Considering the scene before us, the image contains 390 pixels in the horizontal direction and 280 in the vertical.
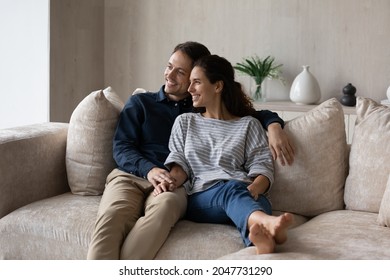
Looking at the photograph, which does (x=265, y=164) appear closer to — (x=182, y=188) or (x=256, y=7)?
(x=182, y=188)

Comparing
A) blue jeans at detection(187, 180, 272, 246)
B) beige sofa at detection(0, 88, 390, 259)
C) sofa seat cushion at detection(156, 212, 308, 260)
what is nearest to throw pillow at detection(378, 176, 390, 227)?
beige sofa at detection(0, 88, 390, 259)

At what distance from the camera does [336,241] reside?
7.13 ft

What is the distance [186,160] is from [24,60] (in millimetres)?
2244

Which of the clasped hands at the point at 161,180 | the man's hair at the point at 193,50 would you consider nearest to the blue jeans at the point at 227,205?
the clasped hands at the point at 161,180

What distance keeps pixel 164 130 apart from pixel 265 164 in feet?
1.53

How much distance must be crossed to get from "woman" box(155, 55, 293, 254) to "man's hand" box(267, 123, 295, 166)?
0.03 m

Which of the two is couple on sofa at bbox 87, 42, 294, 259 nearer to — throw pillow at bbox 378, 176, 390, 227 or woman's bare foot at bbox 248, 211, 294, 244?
woman's bare foot at bbox 248, 211, 294, 244

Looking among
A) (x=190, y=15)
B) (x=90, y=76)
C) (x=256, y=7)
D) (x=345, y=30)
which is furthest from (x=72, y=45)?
(x=345, y=30)

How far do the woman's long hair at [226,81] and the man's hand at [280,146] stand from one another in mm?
174

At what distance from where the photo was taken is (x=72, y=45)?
4664 mm

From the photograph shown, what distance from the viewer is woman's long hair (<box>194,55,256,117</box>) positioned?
2.70m

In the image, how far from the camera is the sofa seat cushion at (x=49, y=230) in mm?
2500

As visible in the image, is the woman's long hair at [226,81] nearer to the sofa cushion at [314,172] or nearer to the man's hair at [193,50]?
the man's hair at [193,50]

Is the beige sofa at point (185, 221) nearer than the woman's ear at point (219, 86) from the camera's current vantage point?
Yes
